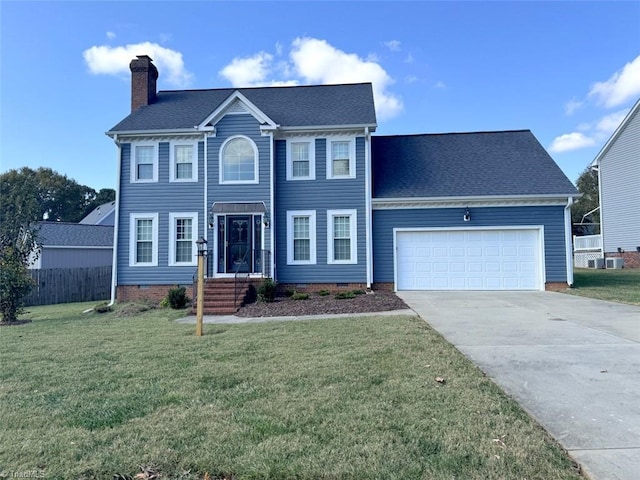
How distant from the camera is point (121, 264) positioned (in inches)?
588

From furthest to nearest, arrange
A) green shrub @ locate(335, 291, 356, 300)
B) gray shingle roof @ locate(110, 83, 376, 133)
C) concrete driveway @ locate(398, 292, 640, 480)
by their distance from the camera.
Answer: gray shingle roof @ locate(110, 83, 376, 133), green shrub @ locate(335, 291, 356, 300), concrete driveway @ locate(398, 292, 640, 480)

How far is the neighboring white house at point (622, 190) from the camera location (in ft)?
77.2

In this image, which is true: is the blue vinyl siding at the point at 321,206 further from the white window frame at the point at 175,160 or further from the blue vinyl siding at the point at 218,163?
the white window frame at the point at 175,160

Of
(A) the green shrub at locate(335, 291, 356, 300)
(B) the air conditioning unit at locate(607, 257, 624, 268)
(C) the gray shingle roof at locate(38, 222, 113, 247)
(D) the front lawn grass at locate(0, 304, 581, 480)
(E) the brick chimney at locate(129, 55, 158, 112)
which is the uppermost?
(E) the brick chimney at locate(129, 55, 158, 112)

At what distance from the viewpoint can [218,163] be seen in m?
14.6

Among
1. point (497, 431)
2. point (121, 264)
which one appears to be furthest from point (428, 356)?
point (121, 264)

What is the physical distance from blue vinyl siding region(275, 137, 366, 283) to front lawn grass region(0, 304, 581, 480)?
25.7 feet

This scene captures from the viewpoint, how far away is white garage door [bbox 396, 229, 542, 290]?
14328mm

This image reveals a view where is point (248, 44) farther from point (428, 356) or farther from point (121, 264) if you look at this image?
point (428, 356)

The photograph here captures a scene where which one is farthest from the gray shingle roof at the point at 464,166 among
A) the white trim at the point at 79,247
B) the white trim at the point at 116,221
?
the white trim at the point at 79,247

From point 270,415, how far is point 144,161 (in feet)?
45.3

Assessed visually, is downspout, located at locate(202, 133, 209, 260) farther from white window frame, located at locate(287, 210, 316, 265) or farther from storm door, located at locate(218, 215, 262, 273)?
white window frame, located at locate(287, 210, 316, 265)

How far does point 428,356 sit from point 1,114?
17.6 m

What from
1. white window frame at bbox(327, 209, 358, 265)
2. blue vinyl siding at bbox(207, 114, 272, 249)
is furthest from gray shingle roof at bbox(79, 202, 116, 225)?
white window frame at bbox(327, 209, 358, 265)
